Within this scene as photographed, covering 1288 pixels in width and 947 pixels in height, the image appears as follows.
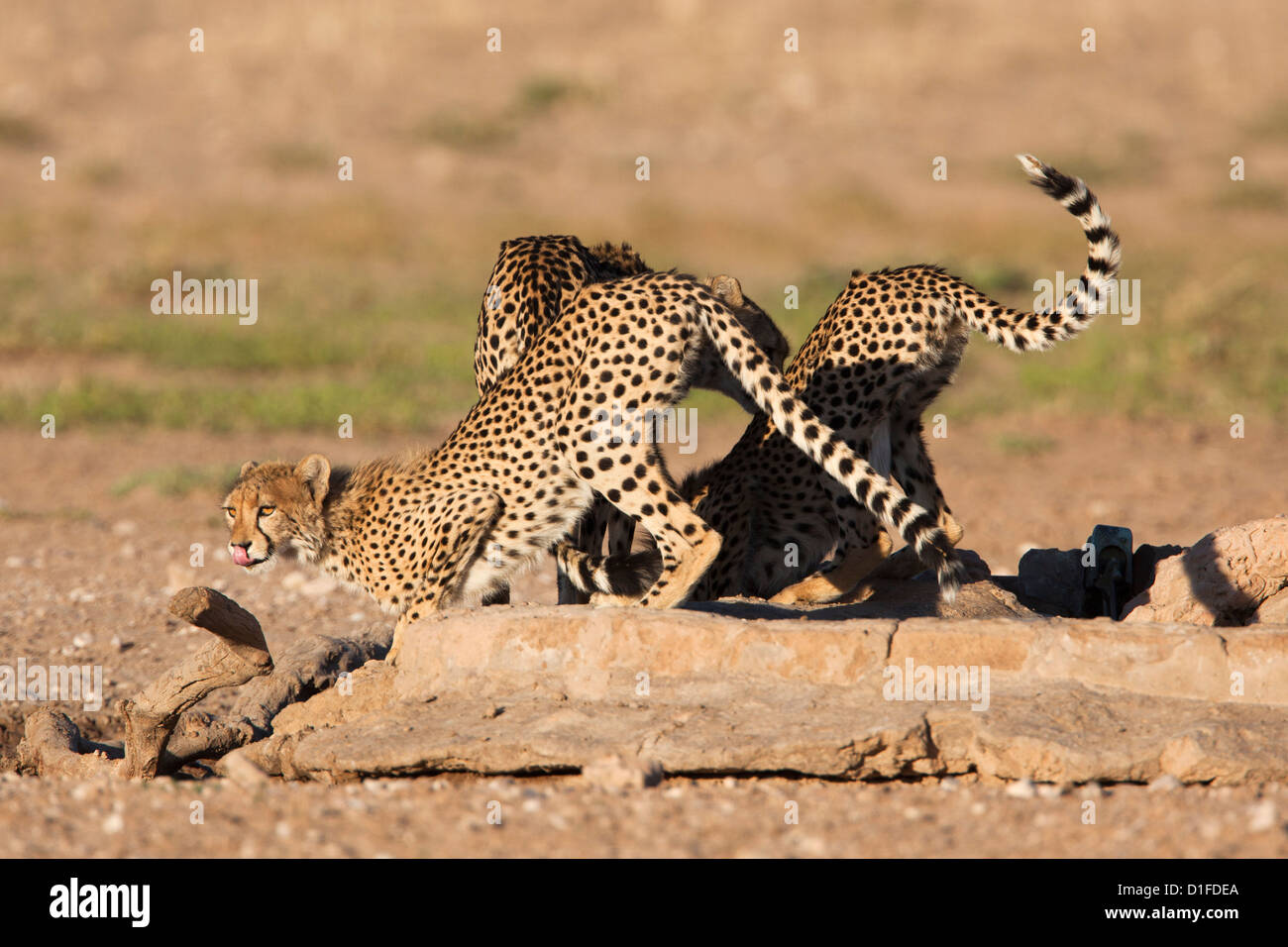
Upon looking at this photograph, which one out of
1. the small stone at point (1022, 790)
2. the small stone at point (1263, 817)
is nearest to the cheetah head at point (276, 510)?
the small stone at point (1022, 790)

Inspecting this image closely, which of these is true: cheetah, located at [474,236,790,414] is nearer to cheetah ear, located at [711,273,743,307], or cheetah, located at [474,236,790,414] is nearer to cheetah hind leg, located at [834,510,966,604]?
cheetah ear, located at [711,273,743,307]

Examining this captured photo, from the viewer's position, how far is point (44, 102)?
25.9 m

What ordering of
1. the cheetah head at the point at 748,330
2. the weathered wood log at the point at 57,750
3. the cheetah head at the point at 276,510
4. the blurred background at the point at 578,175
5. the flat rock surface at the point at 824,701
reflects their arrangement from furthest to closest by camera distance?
the blurred background at the point at 578,175 < the cheetah head at the point at 748,330 < the cheetah head at the point at 276,510 < the weathered wood log at the point at 57,750 < the flat rock surface at the point at 824,701

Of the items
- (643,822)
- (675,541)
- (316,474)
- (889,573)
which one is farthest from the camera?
(889,573)

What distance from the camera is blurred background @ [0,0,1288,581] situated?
37.5 ft

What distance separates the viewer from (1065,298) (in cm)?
590

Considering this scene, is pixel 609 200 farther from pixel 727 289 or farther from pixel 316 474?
pixel 316 474

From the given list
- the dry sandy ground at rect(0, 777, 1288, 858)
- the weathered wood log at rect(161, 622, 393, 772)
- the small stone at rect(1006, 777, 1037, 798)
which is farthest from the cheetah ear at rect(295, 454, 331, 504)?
the small stone at rect(1006, 777, 1037, 798)

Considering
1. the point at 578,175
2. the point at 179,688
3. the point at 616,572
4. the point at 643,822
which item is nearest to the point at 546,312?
the point at 616,572

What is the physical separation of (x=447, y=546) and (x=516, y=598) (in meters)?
2.45

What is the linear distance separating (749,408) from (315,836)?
9.55 feet

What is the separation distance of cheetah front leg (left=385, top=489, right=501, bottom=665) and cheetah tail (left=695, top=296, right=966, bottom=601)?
97cm

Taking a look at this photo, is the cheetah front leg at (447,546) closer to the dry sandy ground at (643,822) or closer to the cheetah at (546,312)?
the cheetah at (546,312)

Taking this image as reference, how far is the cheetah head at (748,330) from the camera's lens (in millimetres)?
5895
